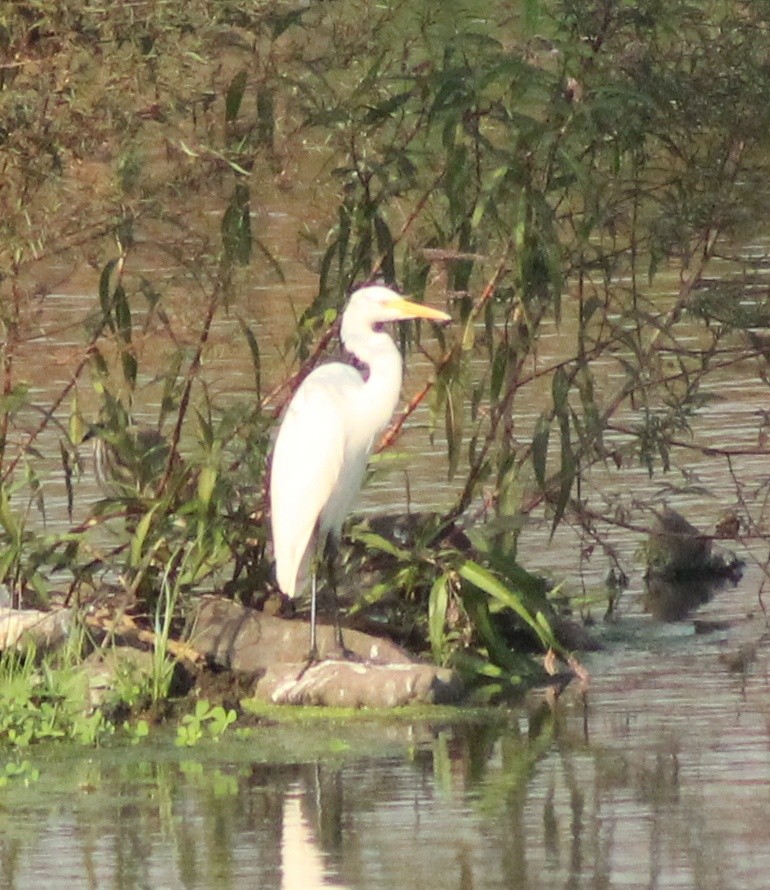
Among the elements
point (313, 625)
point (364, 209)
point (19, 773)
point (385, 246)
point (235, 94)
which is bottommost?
point (19, 773)

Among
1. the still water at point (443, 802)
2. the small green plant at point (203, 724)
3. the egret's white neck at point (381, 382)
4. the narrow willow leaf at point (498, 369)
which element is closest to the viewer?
the still water at point (443, 802)

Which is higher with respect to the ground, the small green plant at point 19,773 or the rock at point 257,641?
the rock at point 257,641

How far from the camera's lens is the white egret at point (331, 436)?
26.9ft

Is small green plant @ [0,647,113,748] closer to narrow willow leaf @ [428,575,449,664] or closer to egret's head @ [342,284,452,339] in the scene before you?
narrow willow leaf @ [428,575,449,664]

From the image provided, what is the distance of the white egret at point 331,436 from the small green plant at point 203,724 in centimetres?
61

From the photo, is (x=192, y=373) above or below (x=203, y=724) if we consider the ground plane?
above

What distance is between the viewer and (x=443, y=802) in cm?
656

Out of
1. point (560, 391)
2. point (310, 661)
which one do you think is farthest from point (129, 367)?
point (560, 391)

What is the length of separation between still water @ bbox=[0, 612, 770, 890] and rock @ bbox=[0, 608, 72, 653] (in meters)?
0.72

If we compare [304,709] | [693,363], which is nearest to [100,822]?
[304,709]

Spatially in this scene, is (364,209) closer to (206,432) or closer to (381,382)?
(381,382)

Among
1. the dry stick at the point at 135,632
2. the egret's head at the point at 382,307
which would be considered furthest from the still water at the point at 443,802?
the egret's head at the point at 382,307

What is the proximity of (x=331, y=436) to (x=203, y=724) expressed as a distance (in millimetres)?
1244

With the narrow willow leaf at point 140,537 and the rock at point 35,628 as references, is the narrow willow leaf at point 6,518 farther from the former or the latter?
the narrow willow leaf at point 140,537
